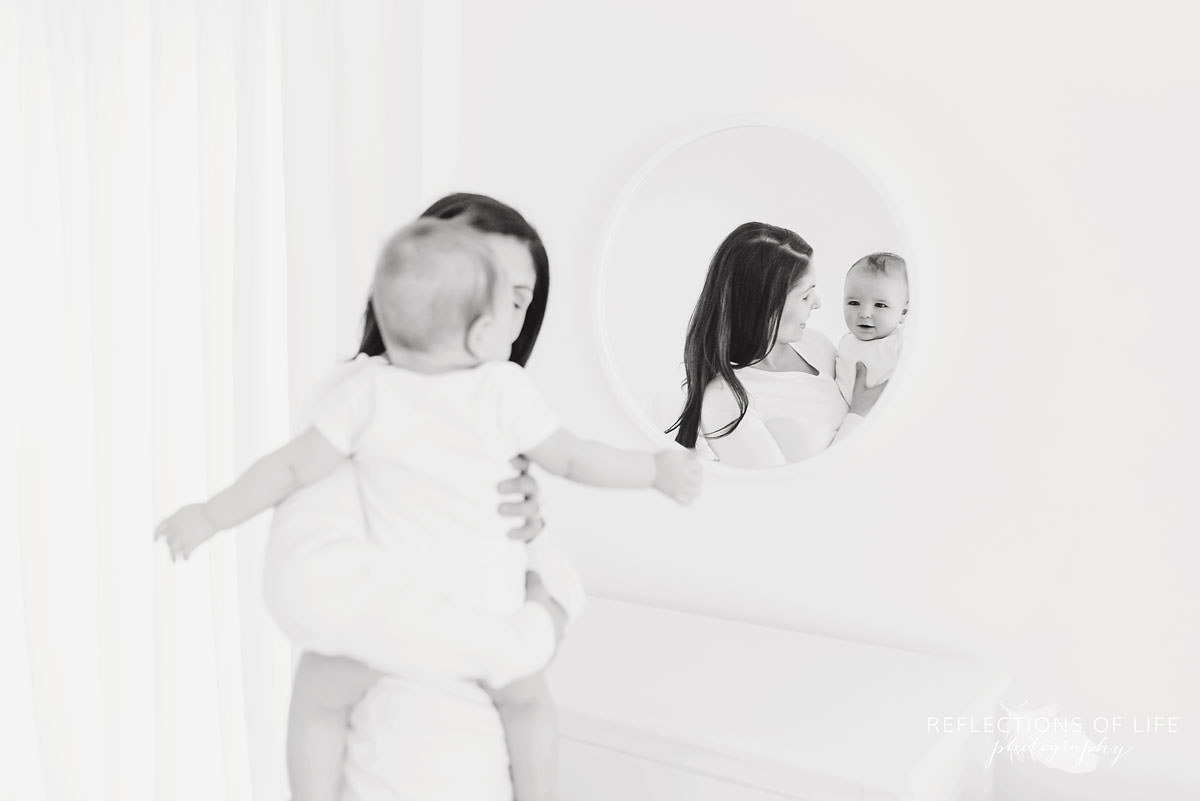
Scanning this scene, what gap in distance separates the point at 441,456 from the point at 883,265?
1.06m

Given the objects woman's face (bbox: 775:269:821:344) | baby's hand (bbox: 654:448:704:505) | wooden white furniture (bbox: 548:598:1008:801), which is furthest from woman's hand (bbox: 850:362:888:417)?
baby's hand (bbox: 654:448:704:505)

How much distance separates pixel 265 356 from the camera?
1.73m

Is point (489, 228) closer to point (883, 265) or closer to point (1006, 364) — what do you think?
point (883, 265)

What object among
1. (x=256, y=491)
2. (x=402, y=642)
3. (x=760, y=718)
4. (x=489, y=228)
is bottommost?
(x=760, y=718)

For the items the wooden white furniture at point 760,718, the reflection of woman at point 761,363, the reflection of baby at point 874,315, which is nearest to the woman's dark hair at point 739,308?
the reflection of woman at point 761,363

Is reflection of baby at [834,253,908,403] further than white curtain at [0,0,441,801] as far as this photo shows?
Yes

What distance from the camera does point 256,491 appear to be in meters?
0.75

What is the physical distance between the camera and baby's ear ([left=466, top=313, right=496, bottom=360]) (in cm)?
77

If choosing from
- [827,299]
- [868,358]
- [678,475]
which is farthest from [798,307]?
[678,475]

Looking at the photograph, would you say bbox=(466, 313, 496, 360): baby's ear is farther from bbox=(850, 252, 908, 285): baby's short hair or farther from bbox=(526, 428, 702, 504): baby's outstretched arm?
bbox=(850, 252, 908, 285): baby's short hair

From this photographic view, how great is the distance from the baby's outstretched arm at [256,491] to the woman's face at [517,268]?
293 mm

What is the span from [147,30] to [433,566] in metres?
1.31

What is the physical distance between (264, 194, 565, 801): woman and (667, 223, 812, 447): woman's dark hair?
90cm

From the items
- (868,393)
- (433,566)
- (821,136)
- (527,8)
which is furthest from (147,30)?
(868,393)
